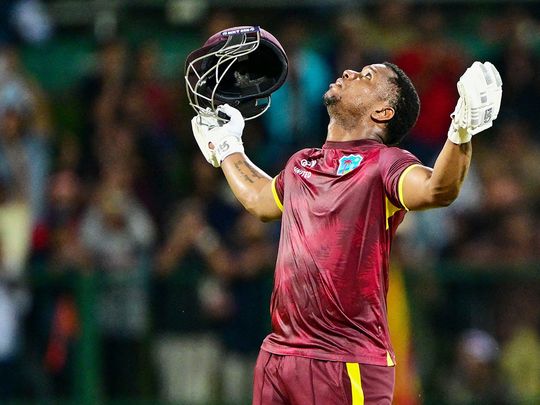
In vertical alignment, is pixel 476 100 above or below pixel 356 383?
above

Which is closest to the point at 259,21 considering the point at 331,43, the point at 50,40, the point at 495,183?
the point at 331,43

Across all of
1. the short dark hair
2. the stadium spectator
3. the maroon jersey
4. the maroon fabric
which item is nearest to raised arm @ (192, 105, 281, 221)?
the maroon jersey

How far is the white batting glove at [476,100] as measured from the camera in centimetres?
466

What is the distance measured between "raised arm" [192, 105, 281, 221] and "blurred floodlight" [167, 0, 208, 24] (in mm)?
6178

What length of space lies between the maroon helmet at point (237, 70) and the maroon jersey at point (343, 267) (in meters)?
0.98

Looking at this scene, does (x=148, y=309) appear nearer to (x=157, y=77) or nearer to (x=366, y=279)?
(x=157, y=77)

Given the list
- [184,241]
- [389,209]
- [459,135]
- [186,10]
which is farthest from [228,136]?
[186,10]

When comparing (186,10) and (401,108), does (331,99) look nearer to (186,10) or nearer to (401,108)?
(401,108)

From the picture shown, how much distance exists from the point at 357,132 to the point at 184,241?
4881 mm

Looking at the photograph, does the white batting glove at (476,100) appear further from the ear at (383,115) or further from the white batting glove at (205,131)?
the white batting glove at (205,131)

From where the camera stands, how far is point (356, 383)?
507 centimetres

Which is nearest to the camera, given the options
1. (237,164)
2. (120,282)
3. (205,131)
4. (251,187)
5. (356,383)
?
(356,383)

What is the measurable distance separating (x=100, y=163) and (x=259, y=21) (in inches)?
98.4

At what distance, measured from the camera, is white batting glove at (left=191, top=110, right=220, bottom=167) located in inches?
238
